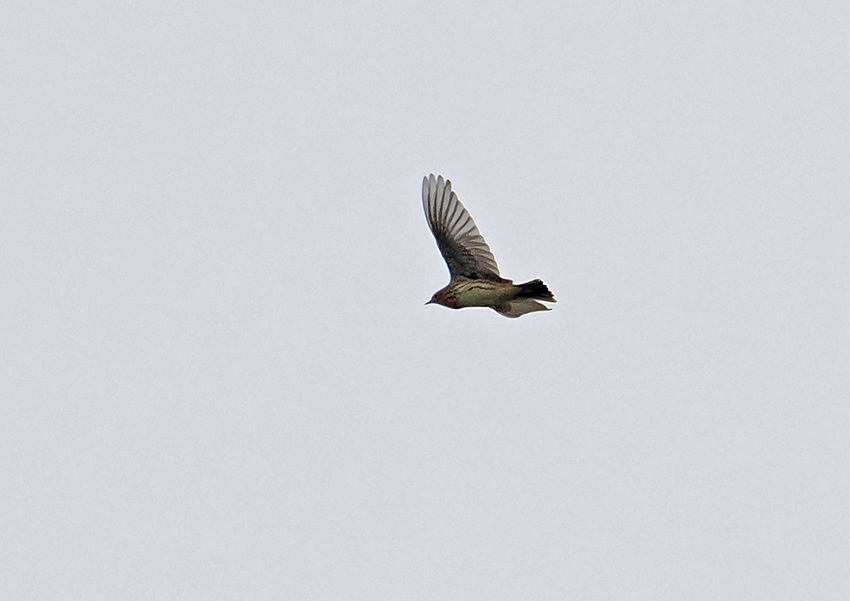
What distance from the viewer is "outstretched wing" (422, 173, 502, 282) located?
14.6 metres

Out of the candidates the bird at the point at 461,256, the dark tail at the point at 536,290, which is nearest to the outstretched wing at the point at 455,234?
the bird at the point at 461,256

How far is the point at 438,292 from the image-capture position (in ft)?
48.7

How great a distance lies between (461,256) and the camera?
580 inches

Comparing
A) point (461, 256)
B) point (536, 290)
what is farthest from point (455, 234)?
point (536, 290)

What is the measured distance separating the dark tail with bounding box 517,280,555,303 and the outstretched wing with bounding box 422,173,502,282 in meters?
0.92

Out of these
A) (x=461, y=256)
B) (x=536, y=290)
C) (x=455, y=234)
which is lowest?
(x=536, y=290)

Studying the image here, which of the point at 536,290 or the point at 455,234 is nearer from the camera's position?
the point at 536,290

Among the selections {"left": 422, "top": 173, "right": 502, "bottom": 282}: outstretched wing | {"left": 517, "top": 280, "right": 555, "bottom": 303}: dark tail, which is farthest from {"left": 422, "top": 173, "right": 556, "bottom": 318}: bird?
{"left": 517, "top": 280, "right": 555, "bottom": 303}: dark tail

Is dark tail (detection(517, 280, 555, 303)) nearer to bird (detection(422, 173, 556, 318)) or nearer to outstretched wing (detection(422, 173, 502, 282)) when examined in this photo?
bird (detection(422, 173, 556, 318))

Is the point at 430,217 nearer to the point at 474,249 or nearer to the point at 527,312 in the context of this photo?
the point at 474,249

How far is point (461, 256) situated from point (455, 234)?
1.03ft

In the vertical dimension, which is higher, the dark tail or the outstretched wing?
the outstretched wing

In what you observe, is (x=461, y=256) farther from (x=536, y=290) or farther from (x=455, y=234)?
(x=536, y=290)

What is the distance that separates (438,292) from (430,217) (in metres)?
1.04
